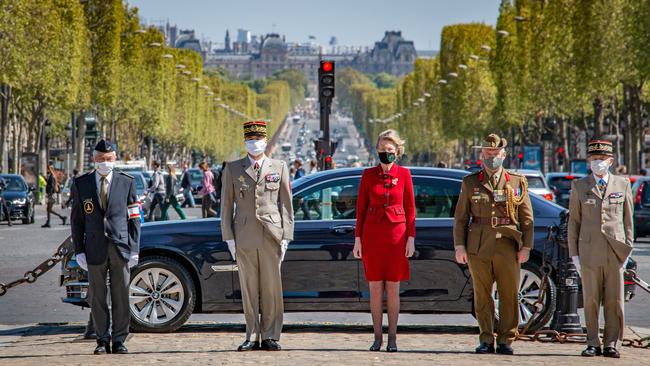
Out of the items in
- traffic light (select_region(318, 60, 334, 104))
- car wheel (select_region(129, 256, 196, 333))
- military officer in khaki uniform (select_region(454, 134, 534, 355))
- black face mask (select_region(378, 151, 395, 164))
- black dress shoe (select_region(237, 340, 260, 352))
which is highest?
traffic light (select_region(318, 60, 334, 104))

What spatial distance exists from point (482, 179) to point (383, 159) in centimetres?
77

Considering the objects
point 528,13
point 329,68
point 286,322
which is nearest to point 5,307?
point 286,322

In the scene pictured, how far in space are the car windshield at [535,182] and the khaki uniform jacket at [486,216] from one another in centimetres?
2299

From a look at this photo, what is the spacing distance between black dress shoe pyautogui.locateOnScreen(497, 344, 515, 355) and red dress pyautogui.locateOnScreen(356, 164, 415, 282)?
895mm

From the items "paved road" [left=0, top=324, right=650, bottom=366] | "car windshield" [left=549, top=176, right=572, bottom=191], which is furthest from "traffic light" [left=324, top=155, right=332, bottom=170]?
"paved road" [left=0, top=324, right=650, bottom=366]

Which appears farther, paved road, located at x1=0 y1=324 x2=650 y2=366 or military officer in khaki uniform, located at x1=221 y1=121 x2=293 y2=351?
military officer in khaki uniform, located at x1=221 y1=121 x2=293 y2=351

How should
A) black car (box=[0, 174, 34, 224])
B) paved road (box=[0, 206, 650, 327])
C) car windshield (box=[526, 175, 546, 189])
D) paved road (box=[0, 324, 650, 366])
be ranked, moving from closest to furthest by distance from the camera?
1. paved road (box=[0, 324, 650, 366])
2. paved road (box=[0, 206, 650, 327])
3. car windshield (box=[526, 175, 546, 189])
4. black car (box=[0, 174, 34, 224])

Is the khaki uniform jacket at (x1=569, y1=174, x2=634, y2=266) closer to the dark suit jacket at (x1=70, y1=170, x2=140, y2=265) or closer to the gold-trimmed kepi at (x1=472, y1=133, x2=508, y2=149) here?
the gold-trimmed kepi at (x1=472, y1=133, x2=508, y2=149)

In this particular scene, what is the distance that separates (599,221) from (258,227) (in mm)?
2511

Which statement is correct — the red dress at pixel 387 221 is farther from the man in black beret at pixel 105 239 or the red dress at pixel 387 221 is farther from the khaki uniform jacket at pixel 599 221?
the man in black beret at pixel 105 239

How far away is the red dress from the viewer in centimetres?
1092

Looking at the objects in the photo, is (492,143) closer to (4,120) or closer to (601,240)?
(601,240)

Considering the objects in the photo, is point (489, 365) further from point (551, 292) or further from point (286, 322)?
point (286, 322)

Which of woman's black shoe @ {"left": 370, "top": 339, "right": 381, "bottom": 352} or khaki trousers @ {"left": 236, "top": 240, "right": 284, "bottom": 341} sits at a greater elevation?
khaki trousers @ {"left": 236, "top": 240, "right": 284, "bottom": 341}
